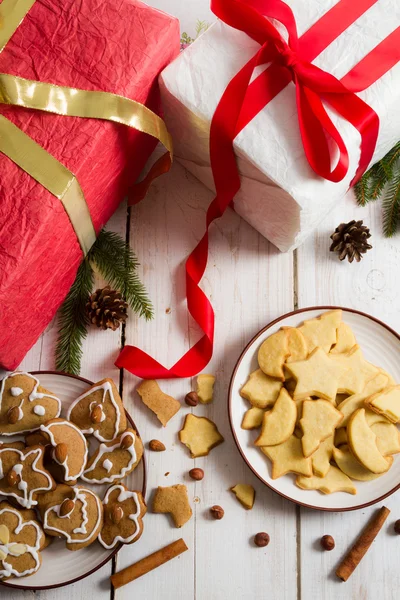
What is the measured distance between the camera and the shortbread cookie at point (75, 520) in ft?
3.83

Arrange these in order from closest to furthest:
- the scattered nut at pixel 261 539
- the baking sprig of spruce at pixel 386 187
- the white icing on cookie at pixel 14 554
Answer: the white icing on cookie at pixel 14 554 → the scattered nut at pixel 261 539 → the baking sprig of spruce at pixel 386 187

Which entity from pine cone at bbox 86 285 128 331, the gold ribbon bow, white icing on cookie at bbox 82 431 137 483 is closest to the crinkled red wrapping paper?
the gold ribbon bow

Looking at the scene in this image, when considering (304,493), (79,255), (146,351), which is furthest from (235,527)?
(79,255)

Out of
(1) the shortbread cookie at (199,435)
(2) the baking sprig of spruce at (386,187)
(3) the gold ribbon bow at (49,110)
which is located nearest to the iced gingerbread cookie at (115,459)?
(1) the shortbread cookie at (199,435)

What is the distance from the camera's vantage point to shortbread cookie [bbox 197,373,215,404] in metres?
1.32

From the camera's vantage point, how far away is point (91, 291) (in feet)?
4.46

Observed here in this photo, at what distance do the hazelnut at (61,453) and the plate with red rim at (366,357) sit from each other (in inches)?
12.6

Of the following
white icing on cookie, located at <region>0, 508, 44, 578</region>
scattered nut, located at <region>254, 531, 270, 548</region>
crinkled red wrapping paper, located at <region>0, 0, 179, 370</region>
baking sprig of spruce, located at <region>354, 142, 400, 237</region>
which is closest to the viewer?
crinkled red wrapping paper, located at <region>0, 0, 179, 370</region>

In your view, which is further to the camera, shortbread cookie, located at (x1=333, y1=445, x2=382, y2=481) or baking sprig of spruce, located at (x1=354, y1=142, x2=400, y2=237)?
baking sprig of spruce, located at (x1=354, y1=142, x2=400, y2=237)

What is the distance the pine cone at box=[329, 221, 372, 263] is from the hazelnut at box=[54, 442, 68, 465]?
27.3 inches

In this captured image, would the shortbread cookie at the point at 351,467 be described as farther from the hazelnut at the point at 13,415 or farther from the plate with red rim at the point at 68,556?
the hazelnut at the point at 13,415

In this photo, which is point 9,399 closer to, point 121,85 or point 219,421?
point 219,421

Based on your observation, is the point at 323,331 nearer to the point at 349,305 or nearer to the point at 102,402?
the point at 349,305

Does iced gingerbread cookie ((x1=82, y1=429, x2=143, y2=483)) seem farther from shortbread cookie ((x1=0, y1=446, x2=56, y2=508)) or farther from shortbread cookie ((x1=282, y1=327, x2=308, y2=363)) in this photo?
shortbread cookie ((x1=282, y1=327, x2=308, y2=363))
